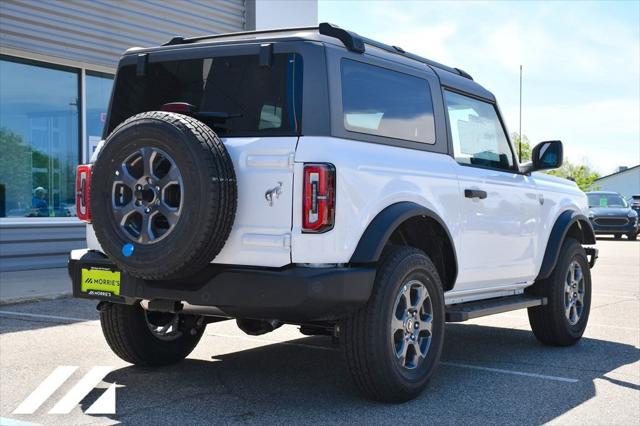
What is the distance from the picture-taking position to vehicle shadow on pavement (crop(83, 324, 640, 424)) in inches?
175

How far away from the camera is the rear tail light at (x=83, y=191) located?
5.07 m

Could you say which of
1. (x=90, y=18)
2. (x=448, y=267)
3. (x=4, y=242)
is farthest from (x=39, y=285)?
(x=448, y=267)

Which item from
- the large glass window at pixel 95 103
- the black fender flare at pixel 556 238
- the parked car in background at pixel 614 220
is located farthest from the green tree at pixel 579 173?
the black fender flare at pixel 556 238

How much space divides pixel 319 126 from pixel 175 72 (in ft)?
3.97

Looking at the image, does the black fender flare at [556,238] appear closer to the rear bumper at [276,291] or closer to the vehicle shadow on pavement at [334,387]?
the vehicle shadow on pavement at [334,387]

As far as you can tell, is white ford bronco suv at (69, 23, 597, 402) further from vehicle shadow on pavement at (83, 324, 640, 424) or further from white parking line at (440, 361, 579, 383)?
white parking line at (440, 361, 579, 383)

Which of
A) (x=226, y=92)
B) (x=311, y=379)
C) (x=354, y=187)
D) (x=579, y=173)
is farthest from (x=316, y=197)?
(x=579, y=173)

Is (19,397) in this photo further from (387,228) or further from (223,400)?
(387,228)

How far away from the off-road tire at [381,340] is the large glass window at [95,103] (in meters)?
9.33

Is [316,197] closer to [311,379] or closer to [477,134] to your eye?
[311,379]

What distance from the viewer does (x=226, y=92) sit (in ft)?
15.9

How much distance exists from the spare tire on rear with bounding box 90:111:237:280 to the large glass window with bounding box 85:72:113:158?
8.86m

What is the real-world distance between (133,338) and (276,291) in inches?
62.8

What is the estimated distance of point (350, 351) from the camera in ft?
14.6
